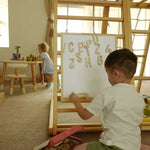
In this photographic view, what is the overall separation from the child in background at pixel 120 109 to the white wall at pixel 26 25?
352 centimetres

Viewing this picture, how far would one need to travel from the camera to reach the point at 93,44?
1.49 meters

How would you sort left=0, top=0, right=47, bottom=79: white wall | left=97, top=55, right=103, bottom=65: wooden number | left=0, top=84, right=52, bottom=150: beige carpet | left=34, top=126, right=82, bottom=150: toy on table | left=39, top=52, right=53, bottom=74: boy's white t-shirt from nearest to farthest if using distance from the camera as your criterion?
1. left=34, top=126, right=82, bottom=150: toy on table
2. left=0, top=84, right=52, bottom=150: beige carpet
3. left=97, top=55, right=103, bottom=65: wooden number
4. left=39, top=52, right=53, bottom=74: boy's white t-shirt
5. left=0, top=0, right=47, bottom=79: white wall

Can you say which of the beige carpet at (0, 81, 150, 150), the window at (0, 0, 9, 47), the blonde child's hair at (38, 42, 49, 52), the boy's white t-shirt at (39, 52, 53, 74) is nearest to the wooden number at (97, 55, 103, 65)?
the beige carpet at (0, 81, 150, 150)

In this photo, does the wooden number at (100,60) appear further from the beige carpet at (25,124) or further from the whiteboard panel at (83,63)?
the beige carpet at (25,124)

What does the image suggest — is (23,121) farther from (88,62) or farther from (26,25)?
(26,25)

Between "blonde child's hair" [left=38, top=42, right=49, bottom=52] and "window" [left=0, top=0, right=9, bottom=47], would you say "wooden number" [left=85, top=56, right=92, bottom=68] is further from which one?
"window" [left=0, top=0, right=9, bottom=47]

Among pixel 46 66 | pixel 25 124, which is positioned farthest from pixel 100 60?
pixel 46 66

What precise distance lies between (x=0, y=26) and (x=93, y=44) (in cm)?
345

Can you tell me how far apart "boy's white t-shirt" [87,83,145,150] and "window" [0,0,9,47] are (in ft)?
12.7

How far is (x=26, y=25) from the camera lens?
13.8ft

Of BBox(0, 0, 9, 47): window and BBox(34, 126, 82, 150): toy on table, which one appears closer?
BBox(34, 126, 82, 150): toy on table

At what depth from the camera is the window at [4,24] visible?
414 cm

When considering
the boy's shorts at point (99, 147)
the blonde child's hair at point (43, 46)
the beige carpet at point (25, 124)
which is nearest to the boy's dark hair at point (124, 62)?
the boy's shorts at point (99, 147)

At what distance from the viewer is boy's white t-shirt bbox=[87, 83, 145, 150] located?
2.95ft
